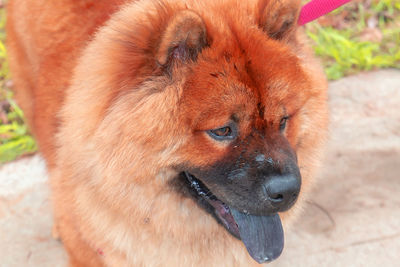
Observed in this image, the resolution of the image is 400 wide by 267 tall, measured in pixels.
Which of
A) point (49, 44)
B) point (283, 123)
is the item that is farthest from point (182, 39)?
point (49, 44)

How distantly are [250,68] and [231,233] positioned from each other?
85 centimetres

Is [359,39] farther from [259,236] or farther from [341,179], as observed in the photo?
[259,236]

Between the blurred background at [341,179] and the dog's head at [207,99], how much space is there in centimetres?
137

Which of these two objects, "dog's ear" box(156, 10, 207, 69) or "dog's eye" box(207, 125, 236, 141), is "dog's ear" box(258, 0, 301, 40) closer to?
"dog's ear" box(156, 10, 207, 69)

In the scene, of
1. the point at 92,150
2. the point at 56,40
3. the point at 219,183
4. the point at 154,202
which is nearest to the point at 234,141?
the point at 219,183

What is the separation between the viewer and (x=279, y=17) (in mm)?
2287

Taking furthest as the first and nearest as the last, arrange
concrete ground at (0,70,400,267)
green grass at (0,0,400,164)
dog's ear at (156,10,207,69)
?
green grass at (0,0,400,164) < concrete ground at (0,70,400,267) < dog's ear at (156,10,207,69)

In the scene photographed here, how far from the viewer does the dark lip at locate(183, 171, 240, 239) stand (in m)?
2.32

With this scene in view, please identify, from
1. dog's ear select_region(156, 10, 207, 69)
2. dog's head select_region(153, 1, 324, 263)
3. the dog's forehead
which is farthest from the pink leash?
dog's ear select_region(156, 10, 207, 69)

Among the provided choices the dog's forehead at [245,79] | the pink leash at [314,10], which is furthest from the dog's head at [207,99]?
the pink leash at [314,10]

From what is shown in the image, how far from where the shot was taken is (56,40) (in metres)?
3.04

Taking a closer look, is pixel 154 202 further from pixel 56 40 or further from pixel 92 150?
pixel 56 40

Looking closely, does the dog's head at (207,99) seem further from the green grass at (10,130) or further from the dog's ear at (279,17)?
the green grass at (10,130)

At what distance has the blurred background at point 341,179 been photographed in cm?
338
